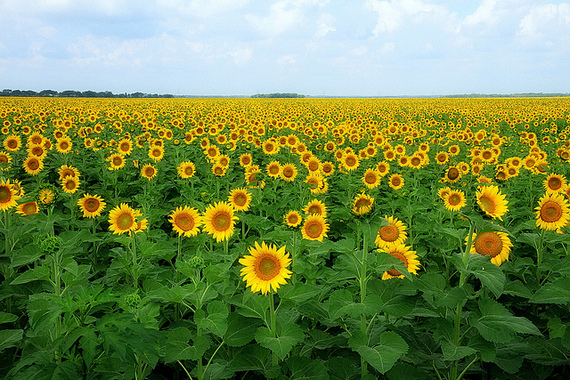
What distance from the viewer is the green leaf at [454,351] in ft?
6.85

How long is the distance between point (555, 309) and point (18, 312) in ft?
15.6

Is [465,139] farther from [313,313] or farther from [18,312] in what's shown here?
[18,312]

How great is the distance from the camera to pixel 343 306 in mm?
2244

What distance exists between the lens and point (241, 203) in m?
4.78

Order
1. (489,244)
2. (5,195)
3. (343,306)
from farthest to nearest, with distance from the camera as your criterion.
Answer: (5,195)
(489,244)
(343,306)

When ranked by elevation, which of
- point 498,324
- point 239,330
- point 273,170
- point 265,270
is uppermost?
point 265,270

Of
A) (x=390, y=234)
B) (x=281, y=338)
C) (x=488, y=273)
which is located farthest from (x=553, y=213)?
(x=281, y=338)

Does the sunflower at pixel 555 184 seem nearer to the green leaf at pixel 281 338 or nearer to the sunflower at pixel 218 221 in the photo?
the sunflower at pixel 218 221

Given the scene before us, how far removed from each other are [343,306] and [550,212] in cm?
247

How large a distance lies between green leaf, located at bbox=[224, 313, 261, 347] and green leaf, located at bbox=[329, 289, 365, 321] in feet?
1.81

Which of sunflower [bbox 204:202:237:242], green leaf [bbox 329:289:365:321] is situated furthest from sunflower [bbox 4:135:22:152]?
green leaf [bbox 329:289:365:321]

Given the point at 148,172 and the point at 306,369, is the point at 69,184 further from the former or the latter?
the point at 306,369

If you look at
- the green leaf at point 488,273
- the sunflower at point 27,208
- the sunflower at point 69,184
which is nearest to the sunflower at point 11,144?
the sunflower at point 69,184

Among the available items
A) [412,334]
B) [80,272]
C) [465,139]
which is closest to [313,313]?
[412,334]
